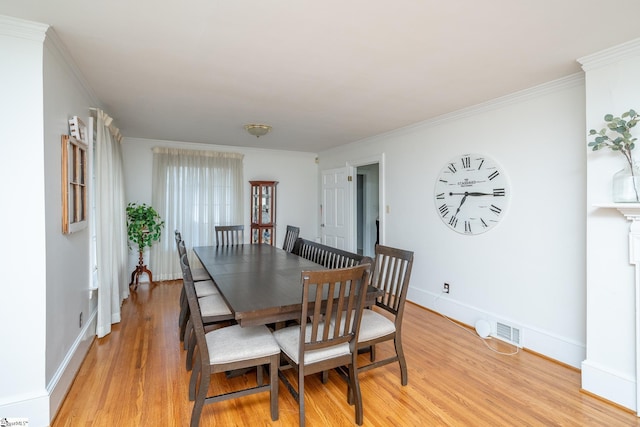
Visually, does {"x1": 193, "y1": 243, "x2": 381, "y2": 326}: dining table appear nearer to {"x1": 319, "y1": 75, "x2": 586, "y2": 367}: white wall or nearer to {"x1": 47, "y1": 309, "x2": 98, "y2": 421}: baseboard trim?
{"x1": 47, "y1": 309, "x2": 98, "y2": 421}: baseboard trim

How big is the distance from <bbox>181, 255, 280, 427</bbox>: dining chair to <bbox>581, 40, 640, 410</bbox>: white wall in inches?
87.2

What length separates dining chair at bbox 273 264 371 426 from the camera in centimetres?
174

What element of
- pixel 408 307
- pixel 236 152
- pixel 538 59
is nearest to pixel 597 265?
pixel 538 59

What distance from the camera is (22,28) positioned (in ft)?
5.87

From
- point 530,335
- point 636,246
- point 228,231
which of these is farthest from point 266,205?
point 636,246

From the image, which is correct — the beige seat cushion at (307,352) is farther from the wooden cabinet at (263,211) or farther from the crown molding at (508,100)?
the wooden cabinet at (263,211)

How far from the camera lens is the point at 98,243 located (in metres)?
3.03

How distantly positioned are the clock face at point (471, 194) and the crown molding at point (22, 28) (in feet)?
11.7

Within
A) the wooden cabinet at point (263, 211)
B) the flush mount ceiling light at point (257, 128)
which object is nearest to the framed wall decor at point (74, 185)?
the flush mount ceiling light at point (257, 128)

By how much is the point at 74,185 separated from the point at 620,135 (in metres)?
3.84

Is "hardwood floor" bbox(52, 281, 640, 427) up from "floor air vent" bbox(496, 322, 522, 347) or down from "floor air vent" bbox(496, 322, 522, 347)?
down

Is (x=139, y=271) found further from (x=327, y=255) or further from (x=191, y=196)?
(x=327, y=255)

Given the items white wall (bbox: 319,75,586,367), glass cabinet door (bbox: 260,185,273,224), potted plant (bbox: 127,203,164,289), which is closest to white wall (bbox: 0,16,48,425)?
potted plant (bbox: 127,203,164,289)

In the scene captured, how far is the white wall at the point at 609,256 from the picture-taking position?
209cm
